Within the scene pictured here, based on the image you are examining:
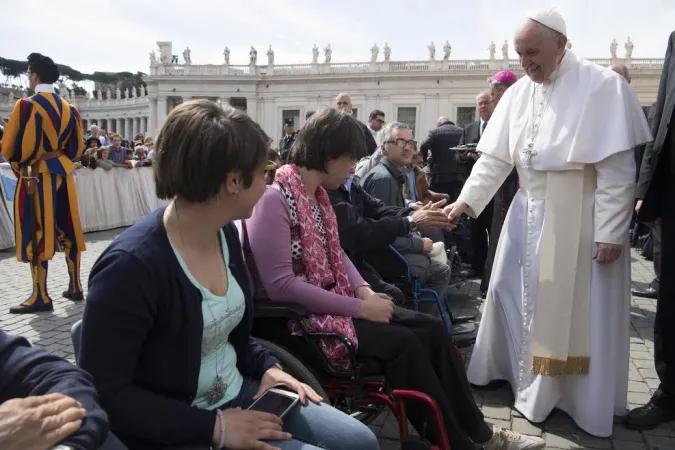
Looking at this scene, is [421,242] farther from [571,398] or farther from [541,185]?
[571,398]

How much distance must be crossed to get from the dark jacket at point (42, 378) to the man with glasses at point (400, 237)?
2.79 m

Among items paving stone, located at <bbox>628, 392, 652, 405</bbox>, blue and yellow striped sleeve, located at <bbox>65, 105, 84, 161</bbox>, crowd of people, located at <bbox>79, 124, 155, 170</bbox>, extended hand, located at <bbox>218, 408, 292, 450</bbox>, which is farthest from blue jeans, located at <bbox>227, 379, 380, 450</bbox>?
crowd of people, located at <bbox>79, 124, 155, 170</bbox>

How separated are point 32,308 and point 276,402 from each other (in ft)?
14.2

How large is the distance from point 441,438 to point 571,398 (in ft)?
4.70

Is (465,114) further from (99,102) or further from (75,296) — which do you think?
(99,102)

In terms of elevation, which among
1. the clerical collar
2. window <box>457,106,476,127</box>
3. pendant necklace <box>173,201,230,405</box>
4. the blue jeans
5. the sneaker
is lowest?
the sneaker

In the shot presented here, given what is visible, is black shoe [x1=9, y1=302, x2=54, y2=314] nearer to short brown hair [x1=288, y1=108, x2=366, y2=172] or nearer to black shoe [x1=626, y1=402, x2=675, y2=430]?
short brown hair [x1=288, y1=108, x2=366, y2=172]

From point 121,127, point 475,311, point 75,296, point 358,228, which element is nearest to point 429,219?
point 358,228

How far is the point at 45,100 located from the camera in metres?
5.01

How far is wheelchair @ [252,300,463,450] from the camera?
7.03ft

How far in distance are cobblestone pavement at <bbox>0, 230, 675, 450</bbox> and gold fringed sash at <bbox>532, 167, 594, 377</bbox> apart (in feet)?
1.12

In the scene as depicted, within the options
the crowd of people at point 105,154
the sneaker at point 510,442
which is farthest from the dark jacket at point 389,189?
the crowd of people at point 105,154

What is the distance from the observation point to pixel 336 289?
8.46 ft

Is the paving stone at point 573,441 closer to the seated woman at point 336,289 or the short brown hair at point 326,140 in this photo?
the seated woman at point 336,289
